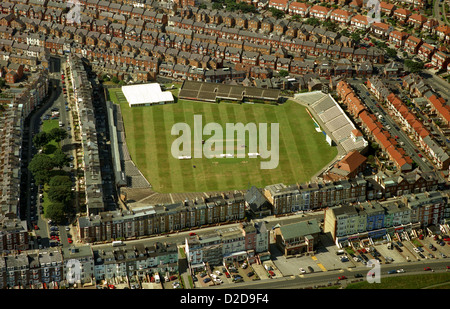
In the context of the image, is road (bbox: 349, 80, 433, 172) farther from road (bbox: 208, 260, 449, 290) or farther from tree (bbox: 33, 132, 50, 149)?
tree (bbox: 33, 132, 50, 149)

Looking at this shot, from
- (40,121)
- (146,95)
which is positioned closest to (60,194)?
(40,121)

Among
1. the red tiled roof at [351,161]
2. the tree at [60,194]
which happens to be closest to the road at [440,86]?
the red tiled roof at [351,161]

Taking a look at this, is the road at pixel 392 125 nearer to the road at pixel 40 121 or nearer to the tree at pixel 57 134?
the road at pixel 40 121

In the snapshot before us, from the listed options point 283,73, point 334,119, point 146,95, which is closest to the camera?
point 334,119

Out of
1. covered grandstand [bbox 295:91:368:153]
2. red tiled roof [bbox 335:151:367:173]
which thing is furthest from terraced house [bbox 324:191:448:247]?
covered grandstand [bbox 295:91:368:153]

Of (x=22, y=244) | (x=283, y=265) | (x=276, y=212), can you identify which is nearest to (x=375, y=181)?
(x=276, y=212)

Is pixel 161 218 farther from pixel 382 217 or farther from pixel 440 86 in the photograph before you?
pixel 440 86
